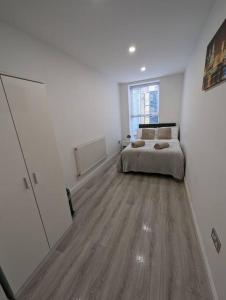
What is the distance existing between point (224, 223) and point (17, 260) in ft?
5.33

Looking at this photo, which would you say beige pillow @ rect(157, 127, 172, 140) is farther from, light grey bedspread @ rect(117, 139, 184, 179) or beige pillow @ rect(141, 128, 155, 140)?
light grey bedspread @ rect(117, 139, 184, 179)

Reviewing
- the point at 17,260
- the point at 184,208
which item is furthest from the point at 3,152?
the point at 184,208

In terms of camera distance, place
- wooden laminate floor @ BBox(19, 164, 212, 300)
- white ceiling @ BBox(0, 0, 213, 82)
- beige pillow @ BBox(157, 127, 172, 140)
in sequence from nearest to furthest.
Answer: wooden laminate floor @ BBox(19, 164, 212, 300)
white ceiling @ BBox(0, 0, 213, 82)
beige pillow @ BBox(157, 127, 172, 140)

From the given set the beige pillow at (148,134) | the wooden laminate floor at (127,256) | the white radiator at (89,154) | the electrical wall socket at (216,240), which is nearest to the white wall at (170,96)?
the beige pillow at (148,134)

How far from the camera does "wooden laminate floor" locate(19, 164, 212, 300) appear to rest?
3.72 ft

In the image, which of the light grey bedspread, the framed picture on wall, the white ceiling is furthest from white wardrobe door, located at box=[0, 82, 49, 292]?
the light grey bedspread

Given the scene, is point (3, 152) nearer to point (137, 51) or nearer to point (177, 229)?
point (177, 229)

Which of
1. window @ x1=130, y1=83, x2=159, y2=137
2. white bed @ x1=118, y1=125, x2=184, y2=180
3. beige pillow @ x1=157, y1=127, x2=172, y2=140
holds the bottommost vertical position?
white bed @ x1=118, y1=125, x2=184, y2=180

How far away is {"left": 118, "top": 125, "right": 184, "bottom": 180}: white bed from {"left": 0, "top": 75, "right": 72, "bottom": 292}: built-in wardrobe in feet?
6.11

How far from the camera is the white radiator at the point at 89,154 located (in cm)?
264

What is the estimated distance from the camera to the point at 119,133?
16.2ft

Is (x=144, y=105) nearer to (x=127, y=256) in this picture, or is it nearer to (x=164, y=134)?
(x=164, y=134)

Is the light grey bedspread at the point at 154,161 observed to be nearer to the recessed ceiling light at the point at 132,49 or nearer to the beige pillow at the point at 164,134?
the beige pillow at the point at 164,134

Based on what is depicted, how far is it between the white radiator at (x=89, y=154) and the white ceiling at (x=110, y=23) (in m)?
1.66
